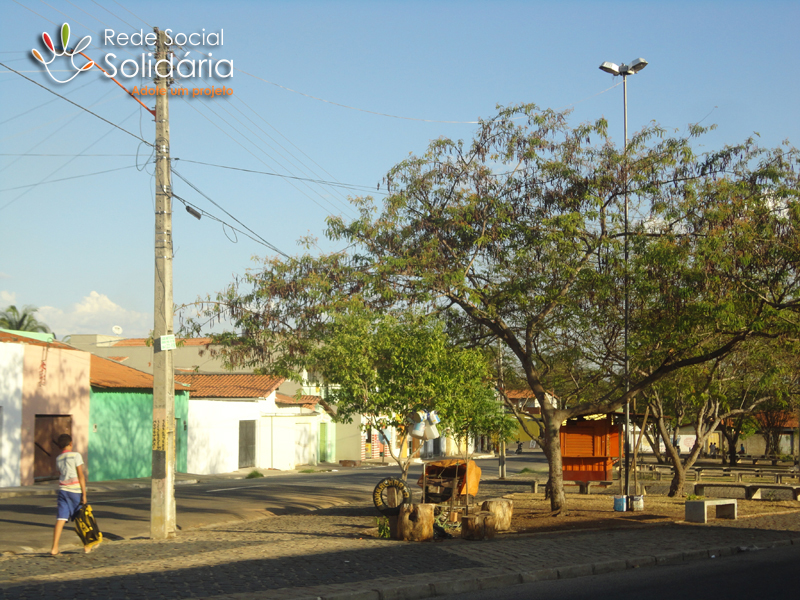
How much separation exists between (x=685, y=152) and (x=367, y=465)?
1422 inches

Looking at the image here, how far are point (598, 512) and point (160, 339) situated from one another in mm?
11205

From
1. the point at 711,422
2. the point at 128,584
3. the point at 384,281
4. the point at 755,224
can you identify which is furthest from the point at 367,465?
the point at 128,584

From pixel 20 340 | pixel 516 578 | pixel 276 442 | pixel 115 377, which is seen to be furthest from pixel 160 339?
pixel 276 442

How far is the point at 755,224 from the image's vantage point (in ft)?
47.7

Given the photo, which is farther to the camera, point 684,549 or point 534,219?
point 534,219

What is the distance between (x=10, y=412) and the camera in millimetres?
26062

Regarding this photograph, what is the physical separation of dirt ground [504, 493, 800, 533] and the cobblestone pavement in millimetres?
1257

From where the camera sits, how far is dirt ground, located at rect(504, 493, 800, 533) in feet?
53.4

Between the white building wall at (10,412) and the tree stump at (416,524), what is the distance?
17.6 m

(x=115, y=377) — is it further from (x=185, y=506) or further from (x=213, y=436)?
(x=185, y=506)

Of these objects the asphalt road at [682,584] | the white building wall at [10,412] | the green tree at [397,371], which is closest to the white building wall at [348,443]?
the white building wall at [10,412]

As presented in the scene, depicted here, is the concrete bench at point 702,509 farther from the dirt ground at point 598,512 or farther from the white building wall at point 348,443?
the white building wall at point 348,443

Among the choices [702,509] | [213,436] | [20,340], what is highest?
[20,340]

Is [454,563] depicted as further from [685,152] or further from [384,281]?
[685,152]
